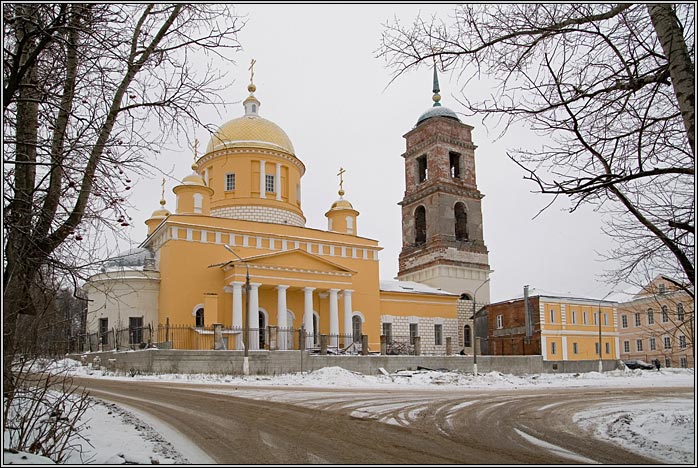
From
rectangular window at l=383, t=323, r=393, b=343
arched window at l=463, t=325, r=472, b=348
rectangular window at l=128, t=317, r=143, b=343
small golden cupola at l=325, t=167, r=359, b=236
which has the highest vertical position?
small golden cupola at l=325, t=167, r=359, b=236

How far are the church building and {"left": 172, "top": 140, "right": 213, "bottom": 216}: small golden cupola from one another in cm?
7

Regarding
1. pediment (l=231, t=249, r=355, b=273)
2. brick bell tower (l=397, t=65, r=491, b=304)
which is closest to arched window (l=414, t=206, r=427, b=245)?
brick bell tower (l=397, t=65, r=491, b=304)

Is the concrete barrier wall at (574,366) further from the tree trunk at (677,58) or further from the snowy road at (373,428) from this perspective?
the tree trunk at (677,58)

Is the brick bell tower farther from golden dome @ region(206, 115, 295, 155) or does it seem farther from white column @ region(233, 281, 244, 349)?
white column @ region(233, 281, 244, 349)

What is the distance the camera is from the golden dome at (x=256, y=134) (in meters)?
44.3

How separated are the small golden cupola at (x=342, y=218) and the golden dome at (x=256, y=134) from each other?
5.23m

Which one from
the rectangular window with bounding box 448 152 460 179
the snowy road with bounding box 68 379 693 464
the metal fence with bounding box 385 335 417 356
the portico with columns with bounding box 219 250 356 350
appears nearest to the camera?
the snowy road with bounding box 68 379 693 464

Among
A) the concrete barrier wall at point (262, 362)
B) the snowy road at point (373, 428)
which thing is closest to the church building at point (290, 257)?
the concrete barrier wall at point (262, 362)

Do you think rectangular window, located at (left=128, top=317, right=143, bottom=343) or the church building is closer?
rectangular window, located at (left=128, top=317, right=143, bottom=343)

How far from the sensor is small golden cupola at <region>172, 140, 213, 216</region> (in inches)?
1563

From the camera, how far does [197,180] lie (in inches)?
1591

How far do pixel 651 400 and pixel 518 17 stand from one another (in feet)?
47.8

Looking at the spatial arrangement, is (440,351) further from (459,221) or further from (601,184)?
(601,184)

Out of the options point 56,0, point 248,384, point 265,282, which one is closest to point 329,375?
point 248,384
